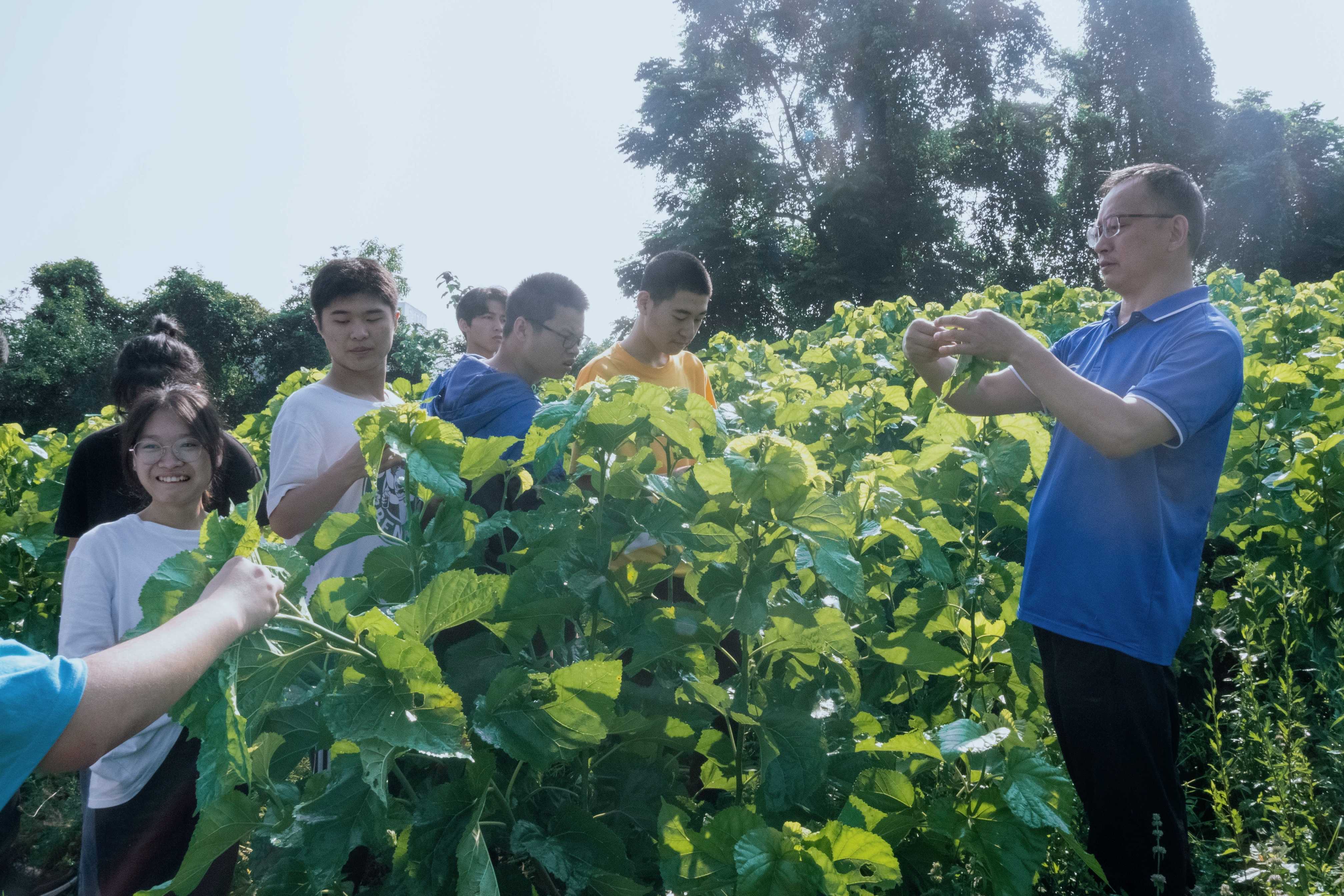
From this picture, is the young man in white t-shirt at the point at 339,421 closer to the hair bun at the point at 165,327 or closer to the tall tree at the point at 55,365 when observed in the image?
the hair bun at the point at 165,327

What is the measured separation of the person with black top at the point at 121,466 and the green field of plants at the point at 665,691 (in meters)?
1.03

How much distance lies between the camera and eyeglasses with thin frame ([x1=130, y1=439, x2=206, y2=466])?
8.47 feet

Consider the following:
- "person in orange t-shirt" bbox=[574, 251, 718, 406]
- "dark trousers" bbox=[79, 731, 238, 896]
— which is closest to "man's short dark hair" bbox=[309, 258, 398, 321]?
"person in orange t-shirt" bbox=[574, 251, 718, 406]

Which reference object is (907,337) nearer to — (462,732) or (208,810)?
(462,732)

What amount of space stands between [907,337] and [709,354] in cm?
557

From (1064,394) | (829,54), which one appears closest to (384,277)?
(1064,394)

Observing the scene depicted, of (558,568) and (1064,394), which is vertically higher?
(1064,394)

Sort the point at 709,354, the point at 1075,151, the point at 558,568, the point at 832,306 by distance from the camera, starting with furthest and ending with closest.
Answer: the point at 1075,151
the point at 832,306
the point at 709,354
the point at 558,568

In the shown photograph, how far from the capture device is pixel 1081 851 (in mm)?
1685

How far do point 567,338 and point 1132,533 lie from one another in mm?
1754

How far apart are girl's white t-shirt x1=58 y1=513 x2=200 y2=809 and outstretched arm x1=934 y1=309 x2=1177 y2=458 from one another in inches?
77.5

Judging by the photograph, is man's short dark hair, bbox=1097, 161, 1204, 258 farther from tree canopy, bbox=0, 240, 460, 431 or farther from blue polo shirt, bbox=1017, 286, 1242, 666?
tree canopy, bbox=0, 240, 460, 431

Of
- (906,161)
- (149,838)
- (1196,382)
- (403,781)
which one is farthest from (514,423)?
(906,161)

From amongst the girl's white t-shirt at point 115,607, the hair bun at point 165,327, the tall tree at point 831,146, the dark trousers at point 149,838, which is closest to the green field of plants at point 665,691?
the dark trousers at point 149,838
